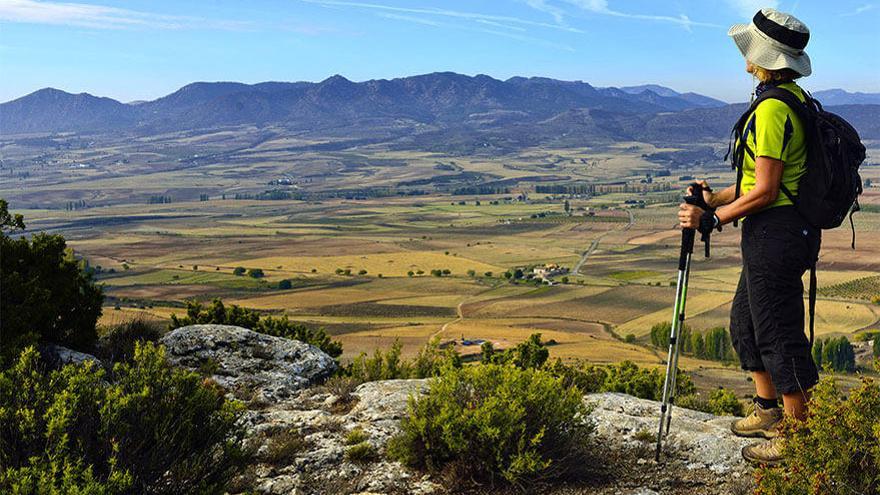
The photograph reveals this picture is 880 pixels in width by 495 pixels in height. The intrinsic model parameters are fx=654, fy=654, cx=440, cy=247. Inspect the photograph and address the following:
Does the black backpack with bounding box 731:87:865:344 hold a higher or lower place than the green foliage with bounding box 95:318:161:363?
higher

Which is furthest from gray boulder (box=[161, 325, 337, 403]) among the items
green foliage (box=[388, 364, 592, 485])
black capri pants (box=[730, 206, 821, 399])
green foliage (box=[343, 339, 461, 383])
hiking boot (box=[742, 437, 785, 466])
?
black capri pants (box=[730, 206, 821, 399])

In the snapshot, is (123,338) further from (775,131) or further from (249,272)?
(249,272)

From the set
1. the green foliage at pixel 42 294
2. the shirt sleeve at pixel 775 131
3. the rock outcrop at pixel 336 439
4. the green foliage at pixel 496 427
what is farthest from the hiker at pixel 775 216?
the green foliage at pixel 42 294

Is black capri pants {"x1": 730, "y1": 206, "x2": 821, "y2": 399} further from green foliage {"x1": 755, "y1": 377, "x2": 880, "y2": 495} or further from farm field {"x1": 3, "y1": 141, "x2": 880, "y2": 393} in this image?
farm field {"x1": 3, "y1": 141, "x2": 880, "y2": 393}

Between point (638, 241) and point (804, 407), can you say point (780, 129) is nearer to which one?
point (804, 407)

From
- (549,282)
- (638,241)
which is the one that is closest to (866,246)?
(638,241)

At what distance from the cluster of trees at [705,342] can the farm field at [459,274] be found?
5.91 feet

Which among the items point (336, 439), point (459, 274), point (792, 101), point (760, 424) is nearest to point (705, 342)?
point (459, 274)

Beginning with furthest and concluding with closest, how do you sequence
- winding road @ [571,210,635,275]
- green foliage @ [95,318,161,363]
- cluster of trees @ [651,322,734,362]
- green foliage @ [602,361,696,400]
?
winding road @ [571,210,635,275] < cluster of trees @ [651,322,734,362] < green foliage @ [602,361,696,400] < green foliage @ [95,318,161,363]

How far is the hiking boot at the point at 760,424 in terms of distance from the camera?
20.2ft

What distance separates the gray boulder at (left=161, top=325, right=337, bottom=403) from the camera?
32.4 ft

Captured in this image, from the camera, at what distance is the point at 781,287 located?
5336 millimetres

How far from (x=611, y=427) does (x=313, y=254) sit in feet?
371

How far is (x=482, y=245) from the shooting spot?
427 feet
